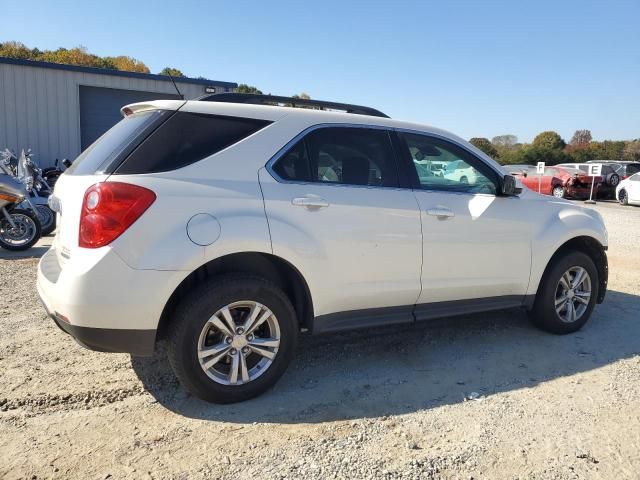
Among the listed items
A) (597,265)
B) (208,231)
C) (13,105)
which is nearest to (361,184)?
(208,231)

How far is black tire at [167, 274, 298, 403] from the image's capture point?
2.95m

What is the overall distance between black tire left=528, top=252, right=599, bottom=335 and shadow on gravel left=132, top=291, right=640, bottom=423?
0.30ft

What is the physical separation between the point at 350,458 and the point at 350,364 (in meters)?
1.18

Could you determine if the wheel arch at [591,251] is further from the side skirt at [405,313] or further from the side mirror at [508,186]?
the side mirror at [508,186]

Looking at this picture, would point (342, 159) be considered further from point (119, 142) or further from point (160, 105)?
point (119, 142)

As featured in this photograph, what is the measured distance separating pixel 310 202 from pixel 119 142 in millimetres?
1202

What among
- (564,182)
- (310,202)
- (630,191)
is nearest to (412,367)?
(310,202)

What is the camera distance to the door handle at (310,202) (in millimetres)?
3211

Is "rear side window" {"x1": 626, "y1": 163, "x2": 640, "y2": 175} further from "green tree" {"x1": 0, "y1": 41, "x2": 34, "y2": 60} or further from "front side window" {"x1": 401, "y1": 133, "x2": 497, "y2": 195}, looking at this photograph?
"green tree" {"x1": 0, "y1": 41, "x2": 34, "y2": 60}

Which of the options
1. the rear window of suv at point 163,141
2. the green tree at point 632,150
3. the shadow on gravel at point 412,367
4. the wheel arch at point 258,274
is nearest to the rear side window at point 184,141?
the rear window of suv at point 163,141

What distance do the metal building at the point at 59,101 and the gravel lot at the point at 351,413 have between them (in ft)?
39.1

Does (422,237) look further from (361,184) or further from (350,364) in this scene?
(350,364)

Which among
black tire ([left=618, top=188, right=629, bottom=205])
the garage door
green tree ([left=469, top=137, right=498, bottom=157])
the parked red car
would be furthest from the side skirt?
green tree ([left=469, top=137, right=498, bottom=157])

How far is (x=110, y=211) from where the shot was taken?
276cm
